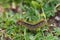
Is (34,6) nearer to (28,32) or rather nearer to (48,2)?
(48,2)

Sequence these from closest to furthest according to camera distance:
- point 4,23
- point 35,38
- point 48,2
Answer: point 35,38 < point 4,23 < point 48,2

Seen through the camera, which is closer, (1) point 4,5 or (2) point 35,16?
(2) point 35,16

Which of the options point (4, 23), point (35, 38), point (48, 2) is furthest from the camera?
point (48, 2)

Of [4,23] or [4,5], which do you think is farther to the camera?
[4,5]

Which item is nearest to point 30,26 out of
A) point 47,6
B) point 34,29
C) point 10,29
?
point 34,29

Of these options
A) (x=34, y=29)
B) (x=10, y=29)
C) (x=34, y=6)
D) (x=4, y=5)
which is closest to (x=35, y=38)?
(x=34, y=29)

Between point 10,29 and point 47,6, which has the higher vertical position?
point 47,6

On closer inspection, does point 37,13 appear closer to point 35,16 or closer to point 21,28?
point 35,16

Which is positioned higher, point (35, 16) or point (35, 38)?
point (35, 16)
